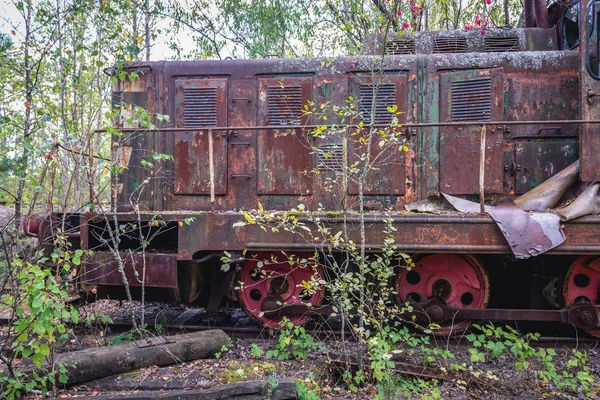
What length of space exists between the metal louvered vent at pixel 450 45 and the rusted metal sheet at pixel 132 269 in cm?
405

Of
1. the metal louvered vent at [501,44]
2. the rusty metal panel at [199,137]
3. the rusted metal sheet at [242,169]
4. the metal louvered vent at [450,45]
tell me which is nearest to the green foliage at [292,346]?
the rusted metal sheet at [242,169]

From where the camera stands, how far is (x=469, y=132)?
4914mm

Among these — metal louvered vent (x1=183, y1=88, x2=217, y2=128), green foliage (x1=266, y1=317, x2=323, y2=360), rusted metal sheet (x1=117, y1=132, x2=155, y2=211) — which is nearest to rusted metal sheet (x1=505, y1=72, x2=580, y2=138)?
green foliage (x1=266, y1=317, x2=323, y2=360)

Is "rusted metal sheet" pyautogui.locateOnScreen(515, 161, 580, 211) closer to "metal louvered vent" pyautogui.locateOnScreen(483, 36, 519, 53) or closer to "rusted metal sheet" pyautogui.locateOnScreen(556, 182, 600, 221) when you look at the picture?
"rusted metal sheet" pyautogui.locateOnScreen(556, 182, 600, 221)

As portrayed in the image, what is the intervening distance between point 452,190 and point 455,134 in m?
0.65

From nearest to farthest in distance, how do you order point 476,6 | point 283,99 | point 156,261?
point 156,261 < point 283,99 < point 476,6

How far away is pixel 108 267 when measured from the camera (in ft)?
14.4

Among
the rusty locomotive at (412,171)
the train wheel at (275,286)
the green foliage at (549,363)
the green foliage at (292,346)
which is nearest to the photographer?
the green foliage at (549,363)

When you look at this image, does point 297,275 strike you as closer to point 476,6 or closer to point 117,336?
point 117,336

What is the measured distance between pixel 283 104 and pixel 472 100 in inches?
87.1

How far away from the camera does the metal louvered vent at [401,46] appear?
538cm

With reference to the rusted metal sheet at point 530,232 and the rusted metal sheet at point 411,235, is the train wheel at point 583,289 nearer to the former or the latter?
the rusted metal sheet at point 411,235

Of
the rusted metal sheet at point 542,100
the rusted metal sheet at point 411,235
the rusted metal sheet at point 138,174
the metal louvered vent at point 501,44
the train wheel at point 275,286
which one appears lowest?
the train wheel at point 275,286

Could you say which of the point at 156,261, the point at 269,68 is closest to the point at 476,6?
the point at 269,68
